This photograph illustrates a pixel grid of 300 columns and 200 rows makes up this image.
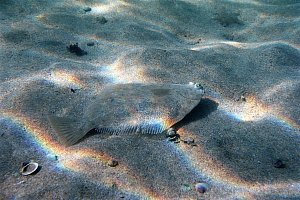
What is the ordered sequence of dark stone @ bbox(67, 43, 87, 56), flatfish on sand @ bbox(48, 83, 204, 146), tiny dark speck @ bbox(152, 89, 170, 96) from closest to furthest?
1. flatfish on sand @ bbox(48, 83, 204, 146)
2. tiny dark speck @ bbox(152, 89, 170, 96)
3. dark stone @ bbox(67, 43, 87, 56)

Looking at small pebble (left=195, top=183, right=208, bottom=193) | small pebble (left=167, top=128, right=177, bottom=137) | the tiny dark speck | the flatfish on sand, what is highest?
the tiny dark speck

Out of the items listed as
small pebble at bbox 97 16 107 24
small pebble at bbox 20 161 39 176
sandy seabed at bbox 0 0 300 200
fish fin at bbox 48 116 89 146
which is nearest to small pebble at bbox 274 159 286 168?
sandy seabed at bbox 0 0 300 200

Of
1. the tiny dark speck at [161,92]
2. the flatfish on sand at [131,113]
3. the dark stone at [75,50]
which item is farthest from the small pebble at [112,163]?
the dark stone at [75,50]

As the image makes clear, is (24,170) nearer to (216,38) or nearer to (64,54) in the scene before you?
(64,54)

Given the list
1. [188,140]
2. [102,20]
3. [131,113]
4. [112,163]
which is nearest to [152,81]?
[131,113]

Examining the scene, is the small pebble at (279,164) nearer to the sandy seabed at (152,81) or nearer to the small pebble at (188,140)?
the sandy seabed at (152,81)

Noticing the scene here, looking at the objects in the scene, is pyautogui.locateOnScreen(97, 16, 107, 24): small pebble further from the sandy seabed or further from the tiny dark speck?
the tiny dark speck

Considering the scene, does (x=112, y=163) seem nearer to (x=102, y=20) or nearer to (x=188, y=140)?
(x=188, y=140)
